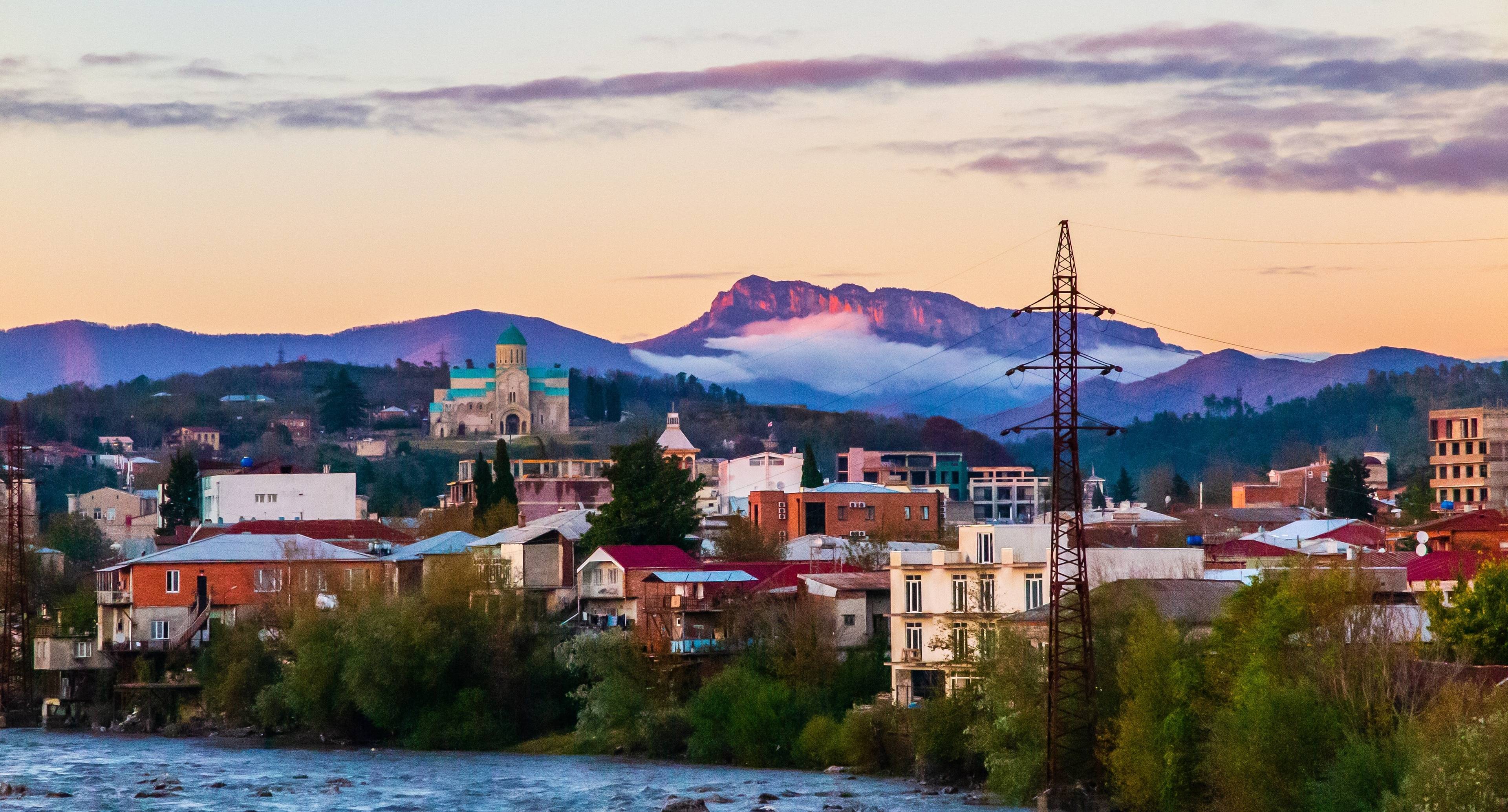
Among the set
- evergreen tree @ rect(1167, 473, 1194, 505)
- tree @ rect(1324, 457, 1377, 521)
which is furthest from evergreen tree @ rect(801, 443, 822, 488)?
evergreen tree @ rect(1167, 473, 1194, 505)

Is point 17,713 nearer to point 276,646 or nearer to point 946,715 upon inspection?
point 276,646

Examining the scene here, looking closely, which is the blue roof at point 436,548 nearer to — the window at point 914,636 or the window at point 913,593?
the window at point 913,593

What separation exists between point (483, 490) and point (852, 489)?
1810 centimetres

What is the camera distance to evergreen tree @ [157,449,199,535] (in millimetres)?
126125

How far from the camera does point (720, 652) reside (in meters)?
61.5

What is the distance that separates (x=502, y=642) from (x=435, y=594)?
322cm

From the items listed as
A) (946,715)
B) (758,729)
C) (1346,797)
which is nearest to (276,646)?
(758,729)

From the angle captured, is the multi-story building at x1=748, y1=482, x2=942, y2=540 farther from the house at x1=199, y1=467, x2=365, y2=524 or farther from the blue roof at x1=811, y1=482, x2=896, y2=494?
the house at x1=199, y1=467, x2=365, y2=524

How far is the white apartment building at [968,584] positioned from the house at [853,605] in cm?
296

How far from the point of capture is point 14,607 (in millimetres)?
84750

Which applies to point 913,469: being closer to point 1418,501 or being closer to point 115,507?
point 1418,501

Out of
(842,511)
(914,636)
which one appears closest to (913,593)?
(914,636)

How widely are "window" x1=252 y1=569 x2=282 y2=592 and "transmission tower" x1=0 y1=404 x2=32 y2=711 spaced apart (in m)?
8.62

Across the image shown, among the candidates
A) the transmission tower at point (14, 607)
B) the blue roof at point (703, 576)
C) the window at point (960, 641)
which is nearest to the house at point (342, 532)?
the transmission tower at point (14, 607)
